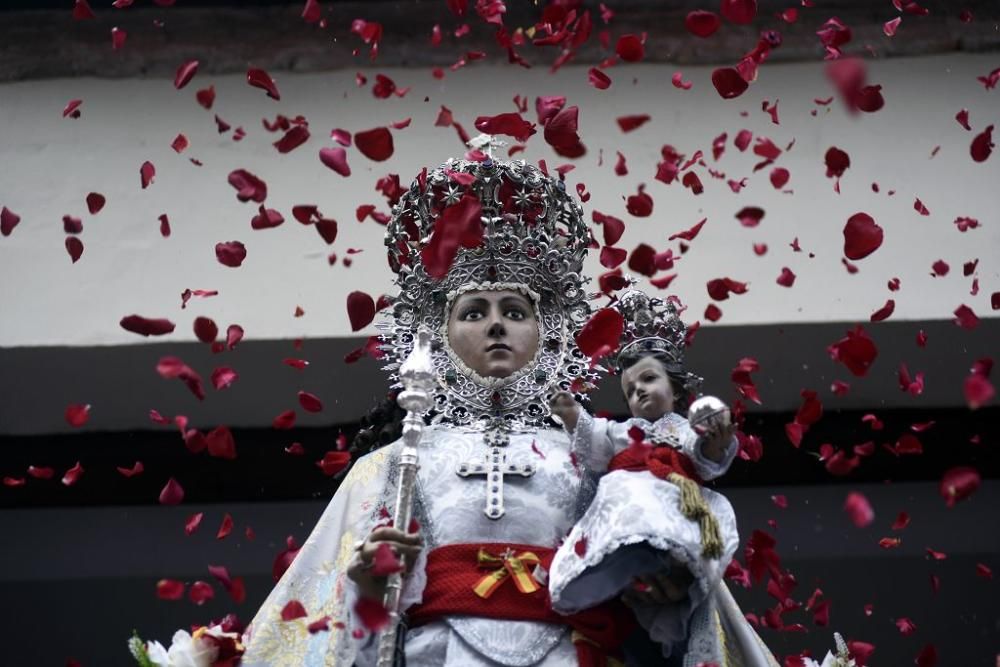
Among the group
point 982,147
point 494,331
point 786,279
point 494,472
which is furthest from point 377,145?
point 982,147

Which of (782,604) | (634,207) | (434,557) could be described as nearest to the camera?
(434,557)

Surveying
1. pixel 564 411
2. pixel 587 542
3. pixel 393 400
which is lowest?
pixel 587 542

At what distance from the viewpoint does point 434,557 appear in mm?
3328

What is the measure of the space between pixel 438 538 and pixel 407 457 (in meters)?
0.28

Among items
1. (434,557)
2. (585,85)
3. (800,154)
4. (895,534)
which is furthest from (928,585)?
(434,557)

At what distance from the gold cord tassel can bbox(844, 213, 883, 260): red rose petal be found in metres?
1.68

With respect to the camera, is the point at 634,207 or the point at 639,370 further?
the point at 634,207

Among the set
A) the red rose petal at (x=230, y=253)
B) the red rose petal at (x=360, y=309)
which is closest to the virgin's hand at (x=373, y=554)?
the red rose petal at (x=360, y=309)

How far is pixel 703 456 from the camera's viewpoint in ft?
10.3

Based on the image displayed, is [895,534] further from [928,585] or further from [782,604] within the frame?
[782,604]

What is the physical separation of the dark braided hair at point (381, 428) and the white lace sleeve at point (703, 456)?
942 millimetres

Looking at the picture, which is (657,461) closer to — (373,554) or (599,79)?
(373,554)

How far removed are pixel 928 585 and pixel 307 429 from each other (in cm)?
230

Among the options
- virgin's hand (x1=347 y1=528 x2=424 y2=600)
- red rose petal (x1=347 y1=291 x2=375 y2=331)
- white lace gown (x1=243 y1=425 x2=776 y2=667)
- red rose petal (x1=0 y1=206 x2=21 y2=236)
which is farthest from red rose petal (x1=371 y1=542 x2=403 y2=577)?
red rose petal (x1=0 y1=206 x2=21 y2=236)
